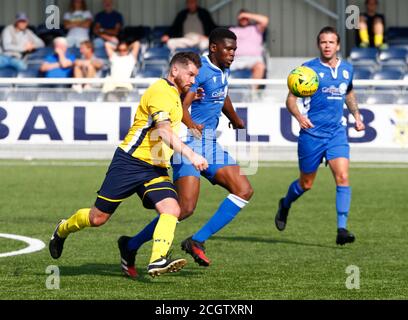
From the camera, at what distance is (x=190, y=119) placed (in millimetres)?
10586

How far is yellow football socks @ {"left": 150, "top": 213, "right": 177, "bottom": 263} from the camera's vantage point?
9.21 m

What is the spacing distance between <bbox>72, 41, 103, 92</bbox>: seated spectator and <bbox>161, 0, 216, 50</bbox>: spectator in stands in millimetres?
1794

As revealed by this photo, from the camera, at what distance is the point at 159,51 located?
25.7 meters

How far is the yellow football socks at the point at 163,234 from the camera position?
9206 millimetres

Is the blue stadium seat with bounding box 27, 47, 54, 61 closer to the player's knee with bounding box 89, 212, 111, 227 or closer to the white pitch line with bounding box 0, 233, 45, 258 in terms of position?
the white pitch line with bounding box 0, 233, 45, 258

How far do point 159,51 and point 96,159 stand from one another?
16.3 feet

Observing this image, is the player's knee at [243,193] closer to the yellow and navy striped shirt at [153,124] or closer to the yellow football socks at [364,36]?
the yellow and navy striped shirt at [153,124]

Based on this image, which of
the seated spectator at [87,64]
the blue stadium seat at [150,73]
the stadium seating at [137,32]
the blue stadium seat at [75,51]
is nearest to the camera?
the seated spectator at [87,64]

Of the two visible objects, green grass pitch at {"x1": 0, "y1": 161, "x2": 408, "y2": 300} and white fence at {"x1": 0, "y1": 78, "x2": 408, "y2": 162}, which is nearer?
green grass pitch at {"x1": 0, "y1": 161, "x2": 408, "y2": 300}

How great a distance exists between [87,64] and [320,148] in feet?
39.5

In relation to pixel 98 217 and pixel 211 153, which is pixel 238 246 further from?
pixel 98 217

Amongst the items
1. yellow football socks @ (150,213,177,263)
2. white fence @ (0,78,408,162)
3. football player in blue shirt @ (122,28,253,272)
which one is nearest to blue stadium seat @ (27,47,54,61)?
white fence @ (0,78,408,162)

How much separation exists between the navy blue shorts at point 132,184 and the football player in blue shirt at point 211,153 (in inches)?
39.7

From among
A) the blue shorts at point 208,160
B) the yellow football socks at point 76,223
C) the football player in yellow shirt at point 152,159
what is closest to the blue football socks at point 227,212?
the blue shorts at point 208,160
